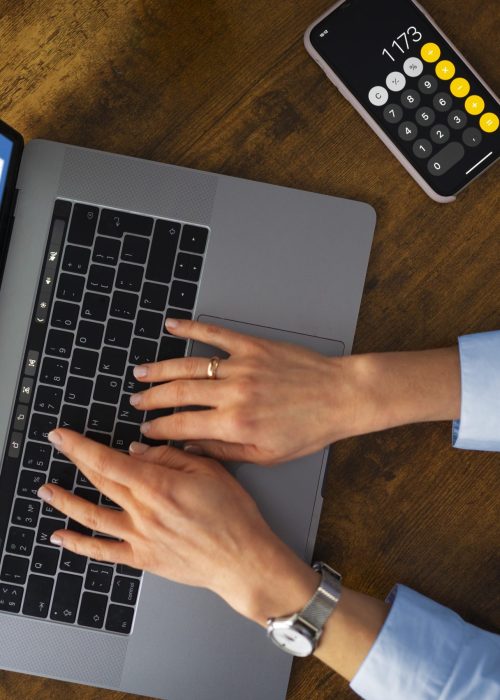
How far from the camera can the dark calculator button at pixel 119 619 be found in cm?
93

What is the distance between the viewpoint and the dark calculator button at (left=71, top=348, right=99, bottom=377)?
36.8 inches

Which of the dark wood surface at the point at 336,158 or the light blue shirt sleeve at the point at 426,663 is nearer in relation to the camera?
the light blue shirt sleeve at the point at 426,663

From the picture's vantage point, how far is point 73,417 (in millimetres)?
938

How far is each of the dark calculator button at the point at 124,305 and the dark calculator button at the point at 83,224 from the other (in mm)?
75

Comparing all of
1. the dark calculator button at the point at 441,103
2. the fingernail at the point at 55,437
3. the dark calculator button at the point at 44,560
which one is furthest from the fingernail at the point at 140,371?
the dark calculator button at the point at 441,103

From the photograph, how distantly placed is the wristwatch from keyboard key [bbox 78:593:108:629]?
0.21m

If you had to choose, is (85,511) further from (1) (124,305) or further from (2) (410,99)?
(2) (410,99)

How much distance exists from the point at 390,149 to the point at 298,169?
0.12 meters

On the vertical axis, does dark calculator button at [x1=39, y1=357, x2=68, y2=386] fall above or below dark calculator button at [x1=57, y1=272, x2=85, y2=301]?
below

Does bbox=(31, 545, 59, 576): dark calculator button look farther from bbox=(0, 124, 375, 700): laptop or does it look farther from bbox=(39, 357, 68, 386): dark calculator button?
bbox=(39, 357, 68, 386): dark calculator button

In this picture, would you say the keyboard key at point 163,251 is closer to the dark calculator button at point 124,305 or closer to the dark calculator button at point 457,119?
the dark calculator button at point 124,305

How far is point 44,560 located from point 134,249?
1.30 ft

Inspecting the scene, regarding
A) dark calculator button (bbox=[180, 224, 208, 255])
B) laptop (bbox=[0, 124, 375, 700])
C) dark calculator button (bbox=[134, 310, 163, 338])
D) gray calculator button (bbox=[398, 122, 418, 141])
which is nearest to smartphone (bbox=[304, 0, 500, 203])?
A: gray calculator button (bbox=[398, 122, 418, 141])

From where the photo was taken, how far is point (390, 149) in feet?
3.20
